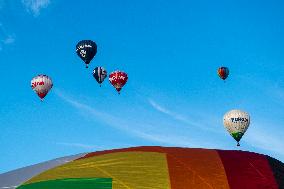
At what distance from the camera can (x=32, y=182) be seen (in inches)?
686

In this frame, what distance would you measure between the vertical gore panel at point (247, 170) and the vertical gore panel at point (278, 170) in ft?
0.50

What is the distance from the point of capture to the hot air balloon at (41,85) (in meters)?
40.3

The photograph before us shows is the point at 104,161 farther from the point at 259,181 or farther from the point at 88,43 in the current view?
the point at 88,43

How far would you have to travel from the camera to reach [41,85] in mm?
40406

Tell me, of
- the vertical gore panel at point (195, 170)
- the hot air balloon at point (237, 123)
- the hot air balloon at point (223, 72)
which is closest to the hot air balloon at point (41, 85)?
the hot air balloon at point (237, 123)

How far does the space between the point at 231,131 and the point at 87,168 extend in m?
19.0

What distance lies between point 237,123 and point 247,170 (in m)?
16.6

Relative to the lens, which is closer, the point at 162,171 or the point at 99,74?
the point at 162,171

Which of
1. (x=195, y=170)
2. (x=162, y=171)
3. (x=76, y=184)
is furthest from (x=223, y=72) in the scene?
(x=76, y=184)

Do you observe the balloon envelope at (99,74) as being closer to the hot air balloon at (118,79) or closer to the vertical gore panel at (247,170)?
the hot air balloon at (118,79)

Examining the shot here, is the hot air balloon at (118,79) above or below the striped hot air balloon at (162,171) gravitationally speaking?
above

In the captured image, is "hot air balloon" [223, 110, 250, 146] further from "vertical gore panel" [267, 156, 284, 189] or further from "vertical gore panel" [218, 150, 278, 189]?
"vertical gore panel" [218, 150, 278, 189]

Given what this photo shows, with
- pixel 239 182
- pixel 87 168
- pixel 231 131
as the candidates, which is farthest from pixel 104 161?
A: pixel 231 131

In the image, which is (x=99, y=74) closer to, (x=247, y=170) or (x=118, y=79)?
(x=118, y=79)
